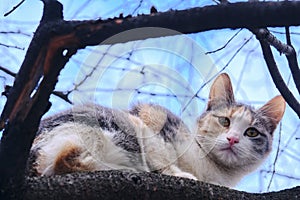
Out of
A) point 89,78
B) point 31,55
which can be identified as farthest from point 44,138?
point 31,55

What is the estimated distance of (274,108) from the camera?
245cm

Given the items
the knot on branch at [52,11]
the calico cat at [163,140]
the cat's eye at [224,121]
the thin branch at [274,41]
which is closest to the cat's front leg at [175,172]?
the calico cat at [163,140]

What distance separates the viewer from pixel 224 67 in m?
2.39

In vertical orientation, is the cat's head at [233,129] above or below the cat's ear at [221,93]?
below

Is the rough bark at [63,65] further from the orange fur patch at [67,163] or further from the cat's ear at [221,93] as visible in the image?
the cat's ear at [221,93]

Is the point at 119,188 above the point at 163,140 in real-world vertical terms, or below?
below

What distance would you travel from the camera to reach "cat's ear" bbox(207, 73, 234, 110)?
2.34 meters

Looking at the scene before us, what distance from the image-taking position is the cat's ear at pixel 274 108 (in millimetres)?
2443

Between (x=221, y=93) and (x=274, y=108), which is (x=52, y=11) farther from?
(x=274, y=108)

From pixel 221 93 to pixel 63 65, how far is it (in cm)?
135

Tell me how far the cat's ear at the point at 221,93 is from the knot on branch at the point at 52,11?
121 cm

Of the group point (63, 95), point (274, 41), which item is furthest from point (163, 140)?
point (274, 41)

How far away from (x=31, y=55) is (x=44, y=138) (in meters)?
0.71

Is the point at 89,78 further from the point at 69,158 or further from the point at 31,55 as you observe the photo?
the point at 31,55
